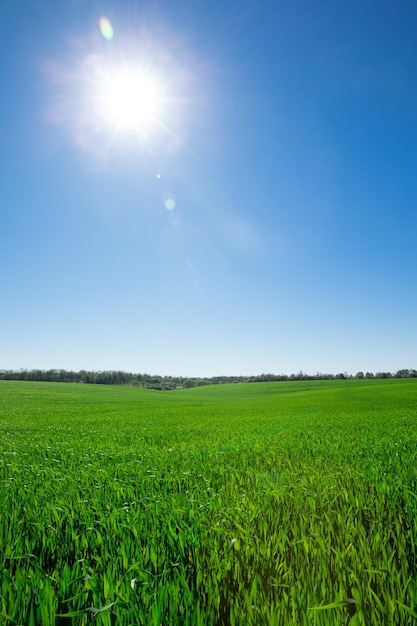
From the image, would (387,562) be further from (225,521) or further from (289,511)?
(225,521)

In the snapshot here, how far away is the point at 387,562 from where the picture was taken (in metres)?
2.66

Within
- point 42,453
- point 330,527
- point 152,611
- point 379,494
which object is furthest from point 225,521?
point 42,453

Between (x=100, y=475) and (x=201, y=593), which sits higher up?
(x=201, y=593)

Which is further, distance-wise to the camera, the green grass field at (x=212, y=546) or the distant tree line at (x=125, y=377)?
the distant tree line at (x=125, y=377)

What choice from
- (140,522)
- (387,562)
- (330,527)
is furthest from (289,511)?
(140,522)

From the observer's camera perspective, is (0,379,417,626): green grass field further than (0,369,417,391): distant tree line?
No

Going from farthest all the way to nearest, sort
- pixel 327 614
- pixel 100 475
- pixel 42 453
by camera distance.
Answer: pixel 42 453 → pixel 100 475 → pixel 327 614

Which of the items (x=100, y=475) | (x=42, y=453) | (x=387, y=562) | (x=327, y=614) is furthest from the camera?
(x=42, y=453)

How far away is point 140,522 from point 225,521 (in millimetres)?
971

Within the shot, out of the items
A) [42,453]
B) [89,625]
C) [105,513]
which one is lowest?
[42,453]

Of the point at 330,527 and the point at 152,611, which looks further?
the point at 330,527

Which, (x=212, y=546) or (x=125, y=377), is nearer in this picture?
(x=212, y=546)

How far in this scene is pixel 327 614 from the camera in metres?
1.96

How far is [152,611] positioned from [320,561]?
1493 mm
